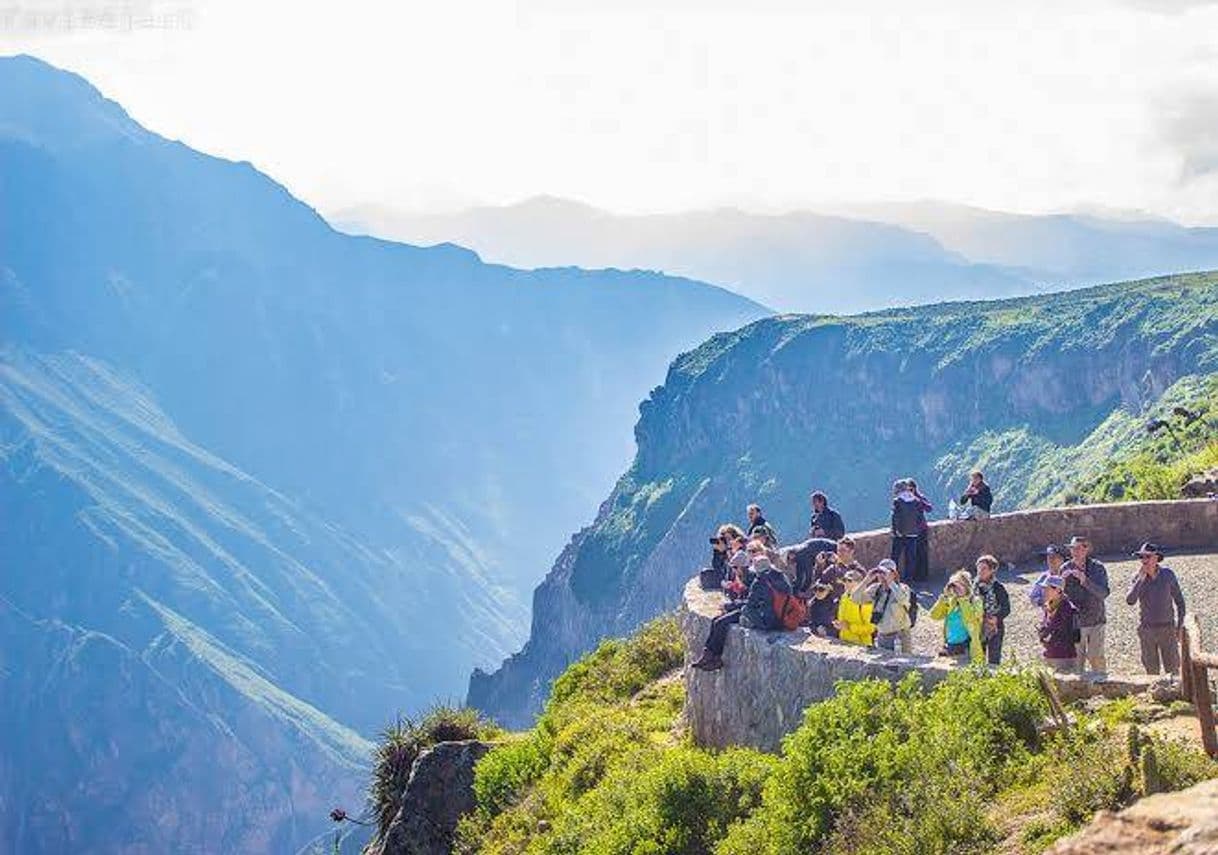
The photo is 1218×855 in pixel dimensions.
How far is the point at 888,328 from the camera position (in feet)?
496

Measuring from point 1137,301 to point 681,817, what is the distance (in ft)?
395

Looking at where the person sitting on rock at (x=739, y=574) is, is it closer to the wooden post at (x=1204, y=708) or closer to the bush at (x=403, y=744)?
the wooden post at (x=1204, y=708)

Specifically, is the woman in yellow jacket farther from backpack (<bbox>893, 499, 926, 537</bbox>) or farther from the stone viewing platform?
backpack (<bbox>893, 499, 926, 537</bbox>)

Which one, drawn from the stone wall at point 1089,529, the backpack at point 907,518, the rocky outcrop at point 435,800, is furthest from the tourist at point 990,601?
the rocky outcrop at point 435,800

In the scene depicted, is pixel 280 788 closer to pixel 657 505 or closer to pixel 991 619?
pixel 657 505

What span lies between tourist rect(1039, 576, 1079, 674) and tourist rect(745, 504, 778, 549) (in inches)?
152

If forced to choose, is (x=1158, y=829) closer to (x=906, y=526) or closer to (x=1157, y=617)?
(x=1157, y=617)

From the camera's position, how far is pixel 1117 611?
56.8ft

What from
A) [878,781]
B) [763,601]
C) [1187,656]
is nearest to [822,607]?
[763,601]

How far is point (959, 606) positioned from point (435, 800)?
9.39m

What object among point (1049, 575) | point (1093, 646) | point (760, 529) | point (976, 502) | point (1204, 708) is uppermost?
point (976, 502)

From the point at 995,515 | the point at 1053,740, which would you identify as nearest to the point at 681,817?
the point at 1053,740

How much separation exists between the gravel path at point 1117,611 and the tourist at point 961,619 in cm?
165

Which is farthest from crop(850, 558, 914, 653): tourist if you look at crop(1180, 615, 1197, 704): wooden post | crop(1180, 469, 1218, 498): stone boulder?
crop(1180, 469, 1218, 498): stone boulder
